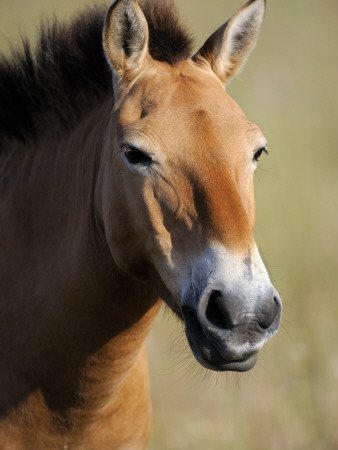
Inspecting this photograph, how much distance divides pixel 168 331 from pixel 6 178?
404 centimetres

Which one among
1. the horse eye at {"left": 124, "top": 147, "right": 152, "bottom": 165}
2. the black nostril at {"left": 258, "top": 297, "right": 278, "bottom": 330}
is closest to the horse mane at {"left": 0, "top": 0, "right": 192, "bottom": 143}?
the horse eye at {"left": 124, "top": 147, "right": 152, "bottom": 165}

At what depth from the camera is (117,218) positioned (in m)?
2.86

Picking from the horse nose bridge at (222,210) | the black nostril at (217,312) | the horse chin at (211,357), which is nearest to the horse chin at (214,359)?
the horse chin at (211,357)

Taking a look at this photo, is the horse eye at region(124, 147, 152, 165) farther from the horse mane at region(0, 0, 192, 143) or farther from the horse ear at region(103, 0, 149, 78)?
the horse mane at region(0, 0, 192, 143)

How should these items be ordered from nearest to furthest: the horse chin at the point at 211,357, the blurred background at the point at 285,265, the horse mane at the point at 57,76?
the horse chin at the point at 211,357 < the horse mane at the point at 57,76 < the blurred background at the point at 285,265

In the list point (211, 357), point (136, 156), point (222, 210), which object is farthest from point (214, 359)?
point (136, 156)

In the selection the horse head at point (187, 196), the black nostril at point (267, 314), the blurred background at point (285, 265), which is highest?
the horse head at point (187, 196)

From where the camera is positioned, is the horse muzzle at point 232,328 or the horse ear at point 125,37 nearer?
the horse muzzle at point 232,328

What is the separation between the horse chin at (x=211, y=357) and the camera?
7.64ft

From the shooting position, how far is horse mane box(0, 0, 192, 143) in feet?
11.2

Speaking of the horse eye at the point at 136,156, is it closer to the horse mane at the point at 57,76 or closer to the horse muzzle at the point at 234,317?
the horse muzzle at the point at 234,317

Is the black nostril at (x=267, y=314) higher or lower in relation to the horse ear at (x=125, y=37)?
lower

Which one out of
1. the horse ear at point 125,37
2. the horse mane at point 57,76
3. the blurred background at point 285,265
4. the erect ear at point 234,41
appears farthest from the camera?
the blurred background at point 285,265

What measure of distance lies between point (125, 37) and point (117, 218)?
40.5 inches
